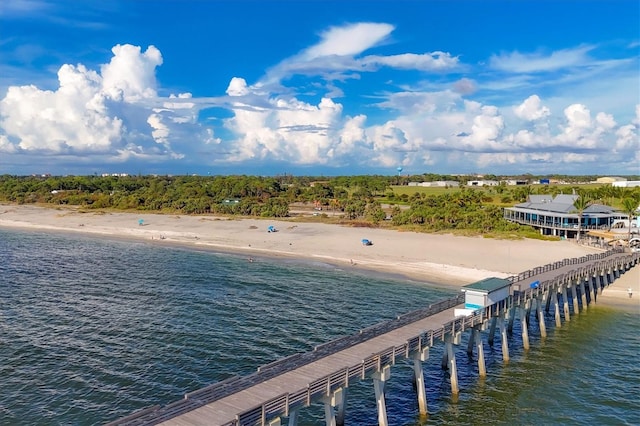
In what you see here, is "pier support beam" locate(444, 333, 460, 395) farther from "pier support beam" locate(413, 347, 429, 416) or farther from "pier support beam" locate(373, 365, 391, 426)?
"pier support beam" locate(373, 365, 391, 426)

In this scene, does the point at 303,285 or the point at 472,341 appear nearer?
the point at 472,341

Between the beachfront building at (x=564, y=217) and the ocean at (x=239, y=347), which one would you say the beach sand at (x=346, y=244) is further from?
the beachfront building at (x=564, y=217)

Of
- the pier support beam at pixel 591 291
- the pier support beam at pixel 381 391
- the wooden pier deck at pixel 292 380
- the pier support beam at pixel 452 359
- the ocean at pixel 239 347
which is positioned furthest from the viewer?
the pier support beam at pixel 591 291

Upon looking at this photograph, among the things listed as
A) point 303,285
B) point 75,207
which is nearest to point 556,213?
point 303,285

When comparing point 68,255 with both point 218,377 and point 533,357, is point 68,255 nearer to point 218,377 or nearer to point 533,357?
point 218,377

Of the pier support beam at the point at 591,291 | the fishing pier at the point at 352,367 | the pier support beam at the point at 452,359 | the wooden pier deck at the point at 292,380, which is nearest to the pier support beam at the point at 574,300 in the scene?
the pier support beam at the point at 591,291

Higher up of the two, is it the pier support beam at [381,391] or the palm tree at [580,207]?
the palm tree at [580,207]
